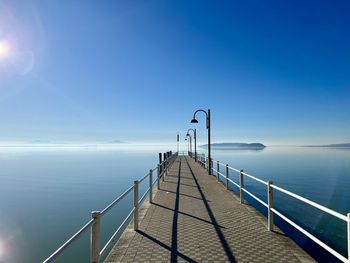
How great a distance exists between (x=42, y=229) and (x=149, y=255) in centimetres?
1381

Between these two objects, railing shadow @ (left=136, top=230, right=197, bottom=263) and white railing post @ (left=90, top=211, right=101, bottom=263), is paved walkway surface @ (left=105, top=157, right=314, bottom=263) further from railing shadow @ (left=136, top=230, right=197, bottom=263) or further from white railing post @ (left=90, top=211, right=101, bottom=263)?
white railing post @ (left=90, top=211, right=101, bottom=263)

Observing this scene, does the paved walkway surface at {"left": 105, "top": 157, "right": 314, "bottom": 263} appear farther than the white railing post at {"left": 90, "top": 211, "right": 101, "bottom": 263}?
Yes

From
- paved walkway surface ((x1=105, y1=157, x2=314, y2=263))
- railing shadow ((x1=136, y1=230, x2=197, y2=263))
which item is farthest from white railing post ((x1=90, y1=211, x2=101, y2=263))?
railing shadow ((x1=136, y1=230, x2=197, y2=263))

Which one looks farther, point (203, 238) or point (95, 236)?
point (203, 238)

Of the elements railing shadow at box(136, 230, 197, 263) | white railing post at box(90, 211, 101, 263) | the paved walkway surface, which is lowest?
railing shadow at box(136, 230, 197, 263)

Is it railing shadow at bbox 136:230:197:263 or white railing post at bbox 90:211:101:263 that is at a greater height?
white railing post at bbox 90:211:101:263

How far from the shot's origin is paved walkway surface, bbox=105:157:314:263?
16.3 ft

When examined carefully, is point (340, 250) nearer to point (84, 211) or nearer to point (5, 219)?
point (84, 211)

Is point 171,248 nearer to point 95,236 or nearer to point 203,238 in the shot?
point 203,238

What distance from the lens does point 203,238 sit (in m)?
5.98

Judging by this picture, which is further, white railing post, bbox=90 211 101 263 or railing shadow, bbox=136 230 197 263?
railing shadow, bbox=136 230 197 263

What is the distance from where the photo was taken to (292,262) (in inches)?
184

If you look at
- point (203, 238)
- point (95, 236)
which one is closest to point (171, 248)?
point (203, 238)

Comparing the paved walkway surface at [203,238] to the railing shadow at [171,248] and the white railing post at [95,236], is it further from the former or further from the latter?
the white railing post at [95,236]
